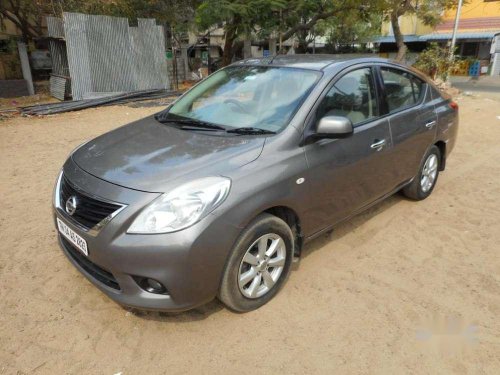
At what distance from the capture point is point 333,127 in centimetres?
275

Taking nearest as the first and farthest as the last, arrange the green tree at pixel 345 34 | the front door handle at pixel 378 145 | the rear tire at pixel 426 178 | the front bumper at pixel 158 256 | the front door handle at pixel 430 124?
the front bumper at pixel 158 256 < the front door handle at pixel 378 145 < the front door handle at pixel 430 124 < the rear tire at pixel 426 178 < the green tree at pixel 345 34

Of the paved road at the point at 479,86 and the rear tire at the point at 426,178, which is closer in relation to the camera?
the rear tire at the point at 426,178

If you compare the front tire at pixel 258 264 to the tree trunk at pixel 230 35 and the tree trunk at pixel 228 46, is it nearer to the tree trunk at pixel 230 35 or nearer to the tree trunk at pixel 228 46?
the tree trunk at pixel 230 35

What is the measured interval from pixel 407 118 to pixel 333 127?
1473 mm

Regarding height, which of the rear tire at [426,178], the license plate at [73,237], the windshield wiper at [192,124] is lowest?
the rear tire at [426,178]

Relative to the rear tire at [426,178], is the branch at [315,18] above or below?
above

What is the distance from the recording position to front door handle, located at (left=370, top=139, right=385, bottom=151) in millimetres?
3392

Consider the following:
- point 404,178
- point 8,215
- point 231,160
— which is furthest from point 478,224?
point 8,215

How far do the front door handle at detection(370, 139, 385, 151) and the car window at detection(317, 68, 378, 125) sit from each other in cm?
22

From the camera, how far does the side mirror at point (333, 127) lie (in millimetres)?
2744

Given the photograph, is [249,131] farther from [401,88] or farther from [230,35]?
[230,35]

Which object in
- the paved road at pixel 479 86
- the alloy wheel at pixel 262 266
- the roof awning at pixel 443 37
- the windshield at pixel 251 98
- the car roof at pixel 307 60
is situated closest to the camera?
the alloy wheel at pixel 262 266

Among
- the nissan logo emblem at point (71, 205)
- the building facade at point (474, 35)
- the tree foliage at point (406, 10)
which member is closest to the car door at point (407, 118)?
the nissan logo emblem at point (71, 205)

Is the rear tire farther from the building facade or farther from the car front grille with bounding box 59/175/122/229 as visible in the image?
the building facade
